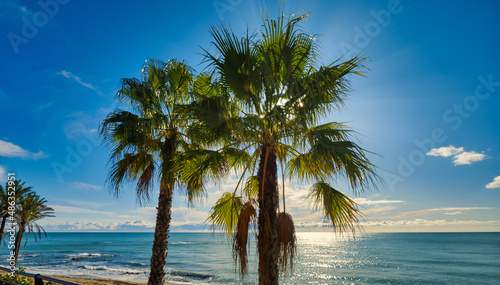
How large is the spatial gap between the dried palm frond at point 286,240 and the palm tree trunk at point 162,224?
12.9 feet

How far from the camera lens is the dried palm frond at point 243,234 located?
528 cm

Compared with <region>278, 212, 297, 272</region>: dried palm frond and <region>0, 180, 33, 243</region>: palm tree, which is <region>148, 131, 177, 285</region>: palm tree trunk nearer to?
<region>278, 212, 297, 272</region>: dried palm frond

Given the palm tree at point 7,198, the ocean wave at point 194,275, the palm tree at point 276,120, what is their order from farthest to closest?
the ocean wave at point 194,275, the palm tree at point 7,198, the palm tree at point 276,120

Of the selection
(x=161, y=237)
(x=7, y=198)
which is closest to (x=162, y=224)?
(x=161, y=237)

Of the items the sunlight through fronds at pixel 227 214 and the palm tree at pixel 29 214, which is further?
the palm tree at pixel 29 214

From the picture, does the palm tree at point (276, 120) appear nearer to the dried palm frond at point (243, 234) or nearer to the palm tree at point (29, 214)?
the dried palm frond at point (243, 234)

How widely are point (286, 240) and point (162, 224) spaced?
461cm

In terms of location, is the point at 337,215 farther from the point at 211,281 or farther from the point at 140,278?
the point at 140,278

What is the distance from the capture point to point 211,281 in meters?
23.2

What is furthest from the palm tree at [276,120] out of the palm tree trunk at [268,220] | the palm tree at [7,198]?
the palm tree at [7,198]

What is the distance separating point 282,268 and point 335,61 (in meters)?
4.26

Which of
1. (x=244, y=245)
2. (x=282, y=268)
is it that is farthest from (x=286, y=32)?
(x=282, y=268)

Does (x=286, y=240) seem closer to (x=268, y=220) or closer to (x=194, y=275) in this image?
(x=268, y=220)

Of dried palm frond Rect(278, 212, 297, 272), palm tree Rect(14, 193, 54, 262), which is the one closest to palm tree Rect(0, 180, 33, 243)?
palm tree Rect(14, 193, 54, 262)
